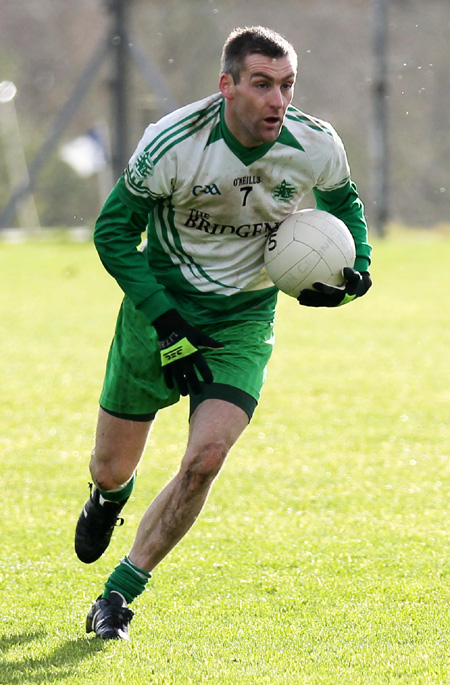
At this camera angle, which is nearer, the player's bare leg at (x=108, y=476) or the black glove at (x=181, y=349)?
the black glove at (x=181, y=349)

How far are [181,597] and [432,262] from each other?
12978 mm

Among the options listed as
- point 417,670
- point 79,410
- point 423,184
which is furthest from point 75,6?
point 417,670

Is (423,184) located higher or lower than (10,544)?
lower

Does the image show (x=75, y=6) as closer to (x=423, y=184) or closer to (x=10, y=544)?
(x=423, y=184)

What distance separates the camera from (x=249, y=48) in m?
4.17

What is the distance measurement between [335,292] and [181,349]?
72cm

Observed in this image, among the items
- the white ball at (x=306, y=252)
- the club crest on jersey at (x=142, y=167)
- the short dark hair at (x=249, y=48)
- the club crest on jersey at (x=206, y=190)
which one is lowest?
the white ball at (x=306, y=252)

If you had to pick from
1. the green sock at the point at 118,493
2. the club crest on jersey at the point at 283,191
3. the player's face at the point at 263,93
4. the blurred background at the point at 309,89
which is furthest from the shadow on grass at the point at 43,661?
the blurred background at the point at 309,89

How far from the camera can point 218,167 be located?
432cm

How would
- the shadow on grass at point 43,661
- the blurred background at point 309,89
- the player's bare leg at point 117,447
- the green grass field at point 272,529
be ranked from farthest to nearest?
the blurred background at point 309,89
the player's bare leg at point 117,447
the green grass field at point 272,529
the shadow on grass at point 43,661

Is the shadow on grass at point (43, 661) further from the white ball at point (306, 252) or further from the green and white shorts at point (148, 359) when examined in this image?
the white ball at point (306, 252)

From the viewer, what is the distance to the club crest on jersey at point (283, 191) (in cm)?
448

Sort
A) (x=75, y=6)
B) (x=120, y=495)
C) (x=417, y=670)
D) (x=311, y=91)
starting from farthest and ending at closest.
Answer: (x=75, y=6) < (x=311, y=91) < (x=120, y=495) < (x=417, y=670)

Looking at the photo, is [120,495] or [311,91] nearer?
[120,495]
